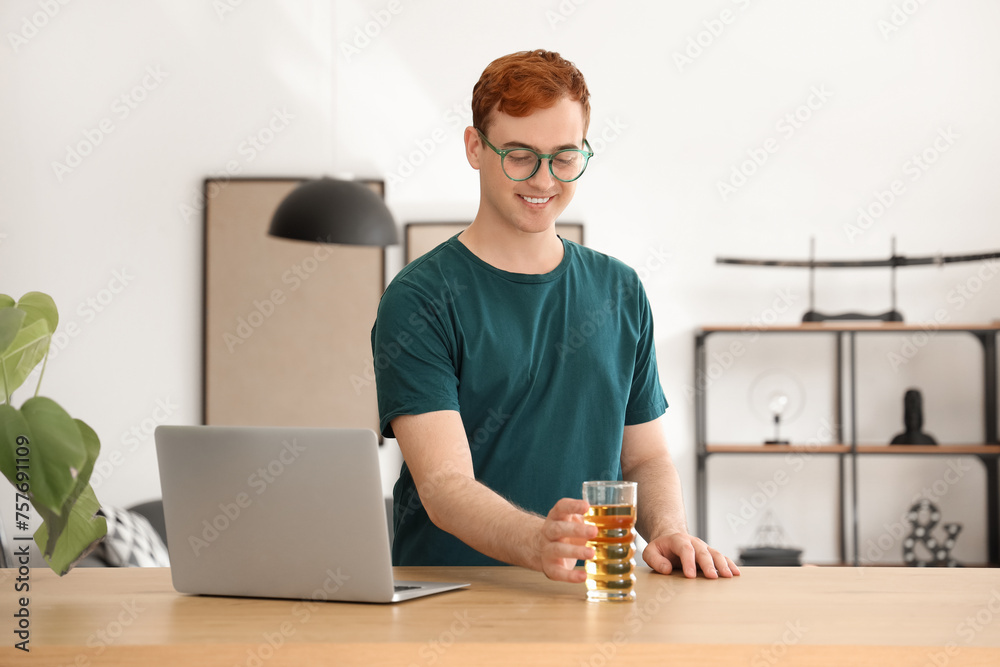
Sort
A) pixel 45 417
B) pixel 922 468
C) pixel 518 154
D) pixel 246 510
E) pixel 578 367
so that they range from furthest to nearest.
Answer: pixel 922 468, pixel 578 367, pixel 518 154, pixel 246 510, pixel 45 417

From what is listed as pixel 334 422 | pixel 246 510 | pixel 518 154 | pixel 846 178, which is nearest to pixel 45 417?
pixel 246 510

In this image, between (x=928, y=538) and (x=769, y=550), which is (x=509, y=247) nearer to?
(x=769, y=550)

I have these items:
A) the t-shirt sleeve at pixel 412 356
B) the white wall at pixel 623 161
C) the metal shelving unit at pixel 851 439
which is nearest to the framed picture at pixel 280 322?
the white wall at pixel 623 161

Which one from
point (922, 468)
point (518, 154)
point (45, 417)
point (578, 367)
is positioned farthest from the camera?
point (922, 468)

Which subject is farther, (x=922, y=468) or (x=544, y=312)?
(x=922, y=468)

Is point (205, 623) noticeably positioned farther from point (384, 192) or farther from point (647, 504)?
point (384, 192)

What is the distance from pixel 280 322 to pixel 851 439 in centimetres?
263

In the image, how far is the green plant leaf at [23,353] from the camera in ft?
3.50

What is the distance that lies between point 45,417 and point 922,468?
420cm

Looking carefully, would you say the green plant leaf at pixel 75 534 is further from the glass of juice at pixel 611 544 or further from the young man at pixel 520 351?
the glass of juice at pixel 611 544

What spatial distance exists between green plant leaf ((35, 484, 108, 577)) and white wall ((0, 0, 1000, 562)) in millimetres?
3327

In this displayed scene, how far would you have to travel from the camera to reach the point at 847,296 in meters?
4.45

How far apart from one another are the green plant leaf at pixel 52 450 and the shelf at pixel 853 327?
3517mm

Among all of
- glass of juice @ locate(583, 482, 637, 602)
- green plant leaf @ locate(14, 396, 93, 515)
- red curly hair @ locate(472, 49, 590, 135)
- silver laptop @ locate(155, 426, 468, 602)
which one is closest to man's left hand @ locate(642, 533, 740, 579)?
glass of juice @ locate(583, 482, 637, 602)
